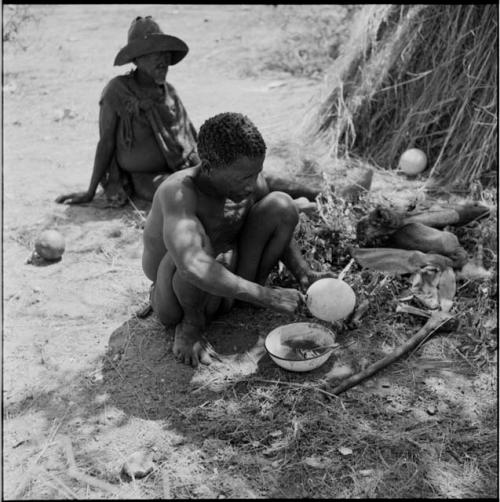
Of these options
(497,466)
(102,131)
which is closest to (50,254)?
(102,131)

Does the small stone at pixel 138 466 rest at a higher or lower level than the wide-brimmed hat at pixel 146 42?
lower

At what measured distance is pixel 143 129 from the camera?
488cm

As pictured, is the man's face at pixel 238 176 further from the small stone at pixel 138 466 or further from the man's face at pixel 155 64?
the man's face at pixel 155 64

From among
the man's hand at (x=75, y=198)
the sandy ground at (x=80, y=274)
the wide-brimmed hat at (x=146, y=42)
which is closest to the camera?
the sandy ground at (x=80, y=274)

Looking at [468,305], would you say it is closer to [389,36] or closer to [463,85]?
[463,85]

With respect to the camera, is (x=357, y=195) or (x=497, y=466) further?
(x=357, y=195)

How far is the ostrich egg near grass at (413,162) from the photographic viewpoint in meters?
5.17

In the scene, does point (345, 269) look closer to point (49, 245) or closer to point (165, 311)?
point (165, 311)

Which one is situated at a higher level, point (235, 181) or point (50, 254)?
point (235, 181)

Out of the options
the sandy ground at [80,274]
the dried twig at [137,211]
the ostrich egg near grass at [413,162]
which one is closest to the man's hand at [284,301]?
the sandy ground at [80,274]

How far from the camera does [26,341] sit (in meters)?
3.46

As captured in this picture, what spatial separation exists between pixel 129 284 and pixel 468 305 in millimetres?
1962

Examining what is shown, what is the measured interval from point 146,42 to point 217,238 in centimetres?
193

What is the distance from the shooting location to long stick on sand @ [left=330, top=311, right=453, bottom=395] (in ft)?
9.66
